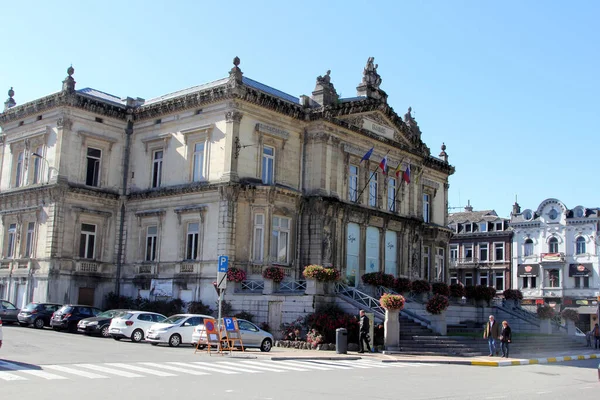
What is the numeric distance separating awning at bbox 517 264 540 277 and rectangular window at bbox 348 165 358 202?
3499 cm

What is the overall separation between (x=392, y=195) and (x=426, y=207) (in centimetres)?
684

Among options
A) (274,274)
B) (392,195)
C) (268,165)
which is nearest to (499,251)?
(392,195)

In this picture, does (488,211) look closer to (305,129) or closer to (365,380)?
(305,129)

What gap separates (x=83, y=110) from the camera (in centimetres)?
3984

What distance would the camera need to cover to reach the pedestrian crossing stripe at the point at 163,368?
16859 mm

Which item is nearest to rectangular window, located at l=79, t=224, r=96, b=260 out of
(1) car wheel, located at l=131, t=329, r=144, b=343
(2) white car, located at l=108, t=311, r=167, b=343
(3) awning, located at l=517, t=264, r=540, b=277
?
(2) white car, located at l=108, t=311, r=167, b=343

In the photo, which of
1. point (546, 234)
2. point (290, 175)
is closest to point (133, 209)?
point (290, 175)

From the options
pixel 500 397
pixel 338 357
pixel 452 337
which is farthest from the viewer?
pixel 452 337

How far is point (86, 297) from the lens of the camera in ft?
128

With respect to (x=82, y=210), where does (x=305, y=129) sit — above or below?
above

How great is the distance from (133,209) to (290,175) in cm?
945

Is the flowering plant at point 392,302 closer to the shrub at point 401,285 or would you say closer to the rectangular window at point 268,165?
the shrub at point 401,285

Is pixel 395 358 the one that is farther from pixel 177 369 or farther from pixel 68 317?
pixel 68 317

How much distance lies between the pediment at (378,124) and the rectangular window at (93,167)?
14.3 metres
